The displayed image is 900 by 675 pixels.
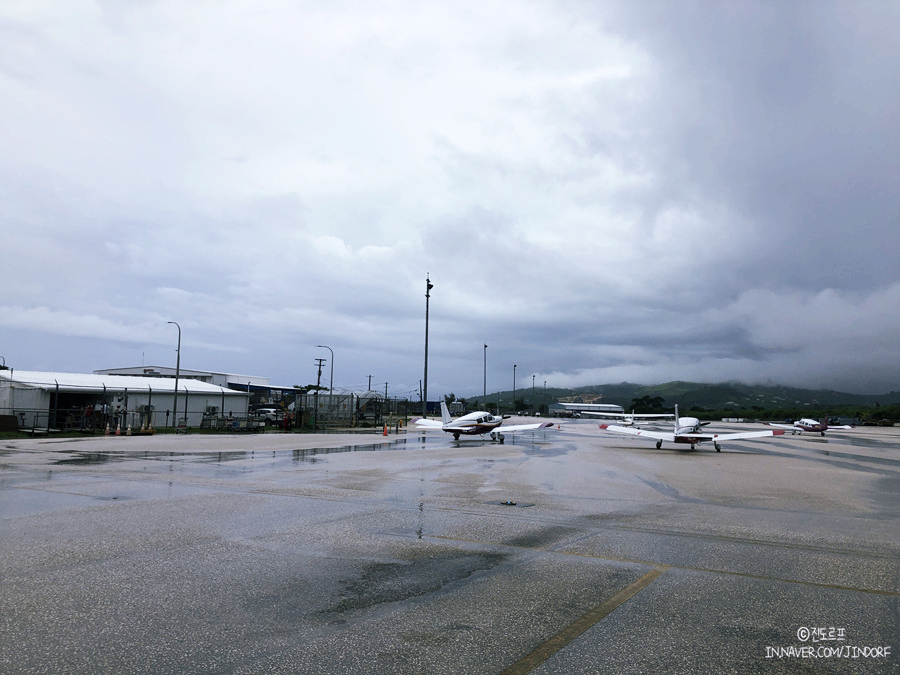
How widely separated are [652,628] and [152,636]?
4.50m

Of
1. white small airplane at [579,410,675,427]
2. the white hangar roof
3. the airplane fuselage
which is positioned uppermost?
the white hangar roof

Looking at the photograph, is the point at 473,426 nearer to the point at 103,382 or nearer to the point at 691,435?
the point at 691,435

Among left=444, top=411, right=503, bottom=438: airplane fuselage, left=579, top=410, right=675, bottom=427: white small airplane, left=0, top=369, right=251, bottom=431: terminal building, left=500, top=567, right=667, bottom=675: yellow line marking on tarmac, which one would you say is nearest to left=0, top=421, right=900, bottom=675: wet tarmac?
left=500, top=567, right=667, bottom=675: yellow line marking on tarmac

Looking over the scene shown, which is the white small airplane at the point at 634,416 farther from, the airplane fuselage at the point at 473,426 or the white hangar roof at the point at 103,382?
the white hangar roof at the point at 103,382

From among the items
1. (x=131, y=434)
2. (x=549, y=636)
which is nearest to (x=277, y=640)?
(x=549, y=636)

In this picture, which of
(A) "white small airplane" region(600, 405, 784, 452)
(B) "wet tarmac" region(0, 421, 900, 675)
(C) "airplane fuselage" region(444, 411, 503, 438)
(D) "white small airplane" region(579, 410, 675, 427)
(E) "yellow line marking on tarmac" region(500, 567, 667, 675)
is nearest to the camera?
(E) "yellow line marking on tarmac" region(500, 567, 667, 675)

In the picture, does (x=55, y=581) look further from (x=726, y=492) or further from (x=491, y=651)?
(x=726, y=492)

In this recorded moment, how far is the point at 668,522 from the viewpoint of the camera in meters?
10.7

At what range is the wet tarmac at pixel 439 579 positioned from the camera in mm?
4719

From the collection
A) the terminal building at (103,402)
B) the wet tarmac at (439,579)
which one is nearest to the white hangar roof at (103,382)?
the terminal building at (103,402)

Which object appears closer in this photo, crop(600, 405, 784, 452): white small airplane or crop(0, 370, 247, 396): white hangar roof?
crop(600, 405, 784, 452): white small airplane

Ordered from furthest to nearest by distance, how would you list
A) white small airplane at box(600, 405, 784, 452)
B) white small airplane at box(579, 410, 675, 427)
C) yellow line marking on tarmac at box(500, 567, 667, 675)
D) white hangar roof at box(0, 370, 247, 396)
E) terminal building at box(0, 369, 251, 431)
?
white small airplane at box(579, 410, 675, 427)
white hangar roof at box(0, 370, 247, 396)
terminal building at box(0, 369, 251, 431)
white small airplane at box(600, 405, 784, 452)
yellow line marking on tarmac at box(500, 567, 667, 675)

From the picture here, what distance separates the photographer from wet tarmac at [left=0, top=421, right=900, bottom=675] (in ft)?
15.5

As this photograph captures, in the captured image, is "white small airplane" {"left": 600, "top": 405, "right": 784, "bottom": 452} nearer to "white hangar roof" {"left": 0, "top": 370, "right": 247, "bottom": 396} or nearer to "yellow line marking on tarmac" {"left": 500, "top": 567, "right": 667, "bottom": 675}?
"yellow line marking on tarmac" {"left": 500, "top": 567, "right": 667, "bottom": 675}
